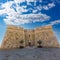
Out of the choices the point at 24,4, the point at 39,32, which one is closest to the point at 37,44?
the point at 39,32

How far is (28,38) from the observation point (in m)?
10.9

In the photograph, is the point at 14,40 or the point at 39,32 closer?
the point at 39,32

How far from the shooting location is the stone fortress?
36.0ft

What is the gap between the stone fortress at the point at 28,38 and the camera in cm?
1097

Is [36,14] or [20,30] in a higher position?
[36,14]

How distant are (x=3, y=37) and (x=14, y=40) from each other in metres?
0.76

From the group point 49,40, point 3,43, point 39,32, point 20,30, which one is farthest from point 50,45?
point 3,43

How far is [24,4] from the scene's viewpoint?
457 inches

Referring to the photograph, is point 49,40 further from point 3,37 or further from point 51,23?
point 3,37

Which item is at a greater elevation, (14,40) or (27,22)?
(27,22)

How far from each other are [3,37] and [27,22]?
1.65 m

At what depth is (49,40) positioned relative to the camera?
1150cm

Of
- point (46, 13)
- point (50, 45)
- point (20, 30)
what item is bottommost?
point (50, 45)

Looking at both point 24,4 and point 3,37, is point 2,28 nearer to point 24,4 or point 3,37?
point 3,37
